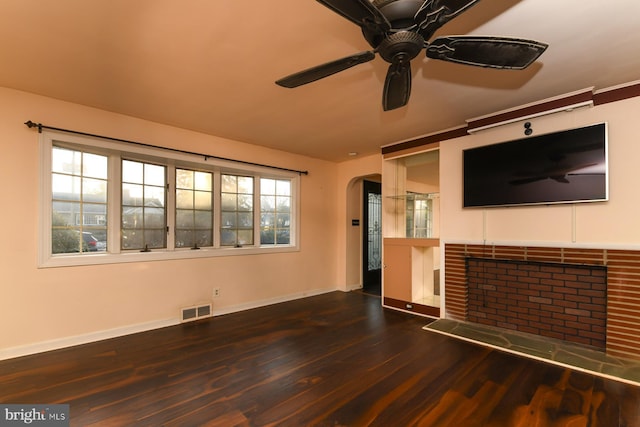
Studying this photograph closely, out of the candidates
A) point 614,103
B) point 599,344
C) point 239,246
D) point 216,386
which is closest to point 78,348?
point 216,386

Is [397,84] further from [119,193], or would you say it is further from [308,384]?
[119,193]

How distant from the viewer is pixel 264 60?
7.11 feet

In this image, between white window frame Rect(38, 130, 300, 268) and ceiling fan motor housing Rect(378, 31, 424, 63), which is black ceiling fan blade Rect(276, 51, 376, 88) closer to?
ceiling fan motor housing Rect(378, 31, 424, 63)

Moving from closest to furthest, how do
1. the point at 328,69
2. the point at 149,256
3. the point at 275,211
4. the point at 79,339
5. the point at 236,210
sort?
the point at 328,69, the point at 79,339, the point at 149,256, the point at 236,210, the point at 275,211

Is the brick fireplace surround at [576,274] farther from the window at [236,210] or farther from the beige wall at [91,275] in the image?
the window at [236,210]

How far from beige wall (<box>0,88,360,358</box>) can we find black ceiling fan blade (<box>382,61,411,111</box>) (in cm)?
284

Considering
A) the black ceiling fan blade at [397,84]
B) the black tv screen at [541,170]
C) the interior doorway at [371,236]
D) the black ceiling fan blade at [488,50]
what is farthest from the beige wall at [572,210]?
the interior doorway at [371,236]

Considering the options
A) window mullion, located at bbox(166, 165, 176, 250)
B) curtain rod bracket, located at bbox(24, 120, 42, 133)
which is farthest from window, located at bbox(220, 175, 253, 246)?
curtain rod bracket, located at bbox(24, 120, 42, 133)

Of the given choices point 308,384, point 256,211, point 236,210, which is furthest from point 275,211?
point 308,384

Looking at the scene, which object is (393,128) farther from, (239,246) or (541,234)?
(239,246)

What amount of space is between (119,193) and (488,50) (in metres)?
3.82

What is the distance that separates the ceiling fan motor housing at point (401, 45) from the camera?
135 cm

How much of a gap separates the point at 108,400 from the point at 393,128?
389 centimetres

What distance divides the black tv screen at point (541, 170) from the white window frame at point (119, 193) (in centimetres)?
295
